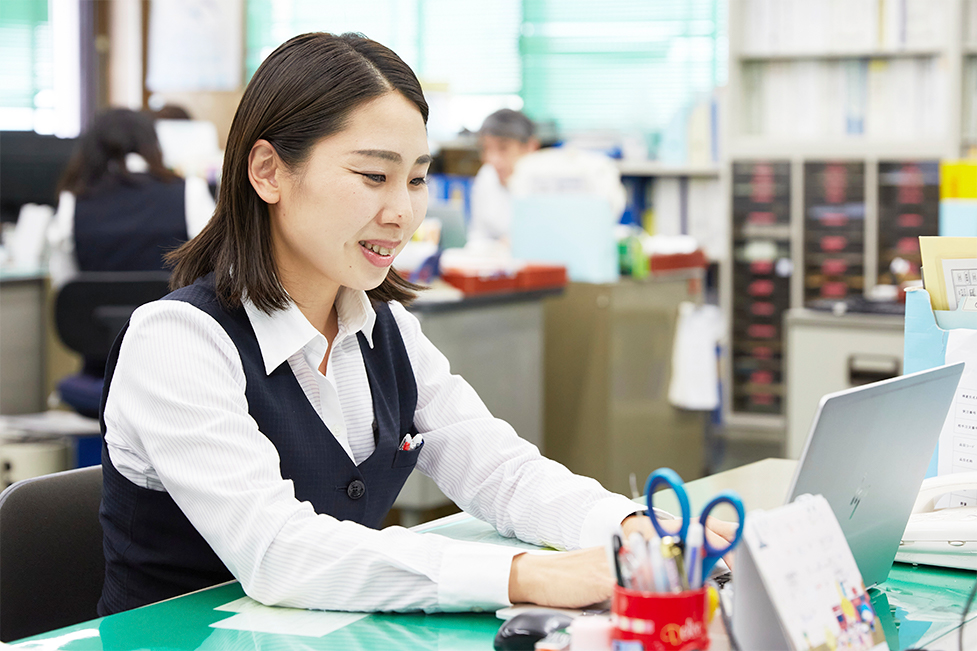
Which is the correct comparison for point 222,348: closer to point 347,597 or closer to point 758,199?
point 347,597

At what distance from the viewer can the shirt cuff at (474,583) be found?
3.34 feet

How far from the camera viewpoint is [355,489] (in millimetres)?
1262

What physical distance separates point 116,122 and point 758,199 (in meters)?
2.98

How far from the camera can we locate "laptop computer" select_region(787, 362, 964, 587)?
0.88 metres

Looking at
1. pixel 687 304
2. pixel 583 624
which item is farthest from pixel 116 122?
pixel 583 624

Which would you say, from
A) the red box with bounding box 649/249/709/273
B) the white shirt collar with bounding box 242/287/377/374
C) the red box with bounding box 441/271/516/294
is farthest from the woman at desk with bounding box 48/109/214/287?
the white shirt collar with bounding box 242/287/377/374

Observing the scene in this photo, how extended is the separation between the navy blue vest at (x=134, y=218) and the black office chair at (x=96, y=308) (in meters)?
0.27

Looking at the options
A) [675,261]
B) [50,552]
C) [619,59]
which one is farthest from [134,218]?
[619,59]

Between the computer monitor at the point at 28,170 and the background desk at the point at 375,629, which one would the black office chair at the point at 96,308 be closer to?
the computer monitor at the point at 28,170

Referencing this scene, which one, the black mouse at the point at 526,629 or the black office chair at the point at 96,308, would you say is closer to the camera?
the black mouse at the point at 526,629

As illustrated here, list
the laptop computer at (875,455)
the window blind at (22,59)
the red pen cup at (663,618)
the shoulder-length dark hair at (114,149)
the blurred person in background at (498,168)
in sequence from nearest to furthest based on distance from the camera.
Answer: the red pen cup at (663,618), the laptop computer at (875,455), the shoulder-length dark hair at (114,149), the blurred person in background at (498,168), the window blind at (22,59)

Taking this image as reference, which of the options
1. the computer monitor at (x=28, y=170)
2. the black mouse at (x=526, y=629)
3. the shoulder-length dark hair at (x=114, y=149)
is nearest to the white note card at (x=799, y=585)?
the black mouse at (x=526, y=629)

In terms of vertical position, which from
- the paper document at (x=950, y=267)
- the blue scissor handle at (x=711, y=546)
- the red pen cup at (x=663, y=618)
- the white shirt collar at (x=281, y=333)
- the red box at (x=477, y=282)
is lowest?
the red pen cup at (x=663, y=618)

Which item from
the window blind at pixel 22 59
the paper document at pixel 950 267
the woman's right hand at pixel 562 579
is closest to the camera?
the woman's right hand at pixel 562 579
